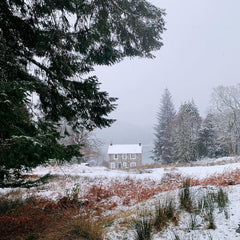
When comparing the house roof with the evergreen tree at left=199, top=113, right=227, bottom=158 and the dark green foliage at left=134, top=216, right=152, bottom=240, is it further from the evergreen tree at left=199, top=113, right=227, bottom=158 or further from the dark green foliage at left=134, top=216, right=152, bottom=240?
the dark green foliage at left=134, top=216, right=152, bottom=240

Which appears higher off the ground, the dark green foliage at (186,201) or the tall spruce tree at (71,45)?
the tall spruce tree at (71,45)

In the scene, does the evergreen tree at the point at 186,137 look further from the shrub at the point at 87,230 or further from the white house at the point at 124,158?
the shrub at the point at 87,230

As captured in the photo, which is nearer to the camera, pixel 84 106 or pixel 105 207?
pixel 105 207

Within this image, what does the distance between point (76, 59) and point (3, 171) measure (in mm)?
3192

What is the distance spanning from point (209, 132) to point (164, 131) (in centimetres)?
688

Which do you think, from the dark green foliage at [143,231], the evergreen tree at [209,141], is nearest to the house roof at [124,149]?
the evergreen tree at [209,141]

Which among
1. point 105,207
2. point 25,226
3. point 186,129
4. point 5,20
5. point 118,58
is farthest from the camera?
point 186,129

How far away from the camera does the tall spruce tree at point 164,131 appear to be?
27.9 metres

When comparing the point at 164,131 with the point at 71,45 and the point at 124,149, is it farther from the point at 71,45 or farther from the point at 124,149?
the point at 71,45

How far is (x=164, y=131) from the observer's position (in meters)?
29.3

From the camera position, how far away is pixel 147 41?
4.59 metres

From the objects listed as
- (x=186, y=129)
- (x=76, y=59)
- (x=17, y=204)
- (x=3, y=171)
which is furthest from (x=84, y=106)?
(x=186, y=129)

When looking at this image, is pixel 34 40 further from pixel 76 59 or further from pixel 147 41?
pixel 147 41

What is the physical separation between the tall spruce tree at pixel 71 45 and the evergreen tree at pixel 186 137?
21.3 m
